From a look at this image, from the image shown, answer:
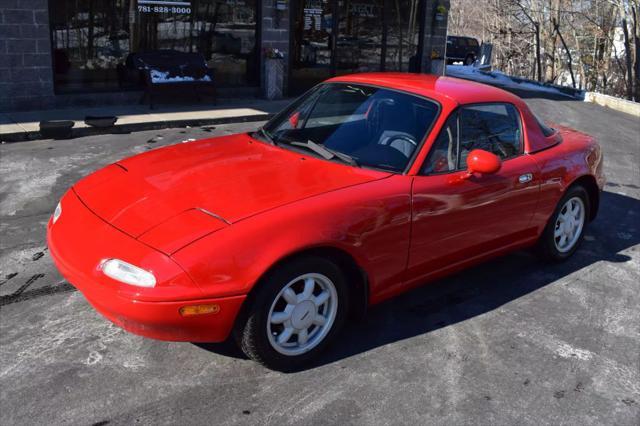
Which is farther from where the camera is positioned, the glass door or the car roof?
the glass door

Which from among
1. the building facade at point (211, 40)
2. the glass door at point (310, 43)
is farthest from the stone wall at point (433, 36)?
the glass door at point (310, 43)

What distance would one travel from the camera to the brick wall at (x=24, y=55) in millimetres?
9969

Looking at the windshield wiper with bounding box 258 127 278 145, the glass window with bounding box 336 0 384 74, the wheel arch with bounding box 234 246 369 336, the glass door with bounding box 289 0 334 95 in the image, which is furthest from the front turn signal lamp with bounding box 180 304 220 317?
the glass window with bounding box 336 0 384 74

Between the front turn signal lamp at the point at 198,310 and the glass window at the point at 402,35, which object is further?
the glass window at the point at 402,35

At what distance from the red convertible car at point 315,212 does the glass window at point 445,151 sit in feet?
0.03

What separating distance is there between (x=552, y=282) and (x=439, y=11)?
1214 cm

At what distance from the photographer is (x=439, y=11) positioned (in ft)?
51.3

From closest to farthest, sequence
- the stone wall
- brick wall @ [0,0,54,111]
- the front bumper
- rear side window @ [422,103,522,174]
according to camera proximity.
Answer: the front bumper < rear side window @ [422,103,522,174] < brick wall @ [0,0,54,111] < the stone wall

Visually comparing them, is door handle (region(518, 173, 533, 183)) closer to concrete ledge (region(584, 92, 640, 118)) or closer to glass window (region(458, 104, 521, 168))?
glass window (region(458, 104, 521, 168))

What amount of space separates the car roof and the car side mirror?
17.8 inches

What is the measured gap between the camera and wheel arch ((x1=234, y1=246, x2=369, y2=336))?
315 centimetres

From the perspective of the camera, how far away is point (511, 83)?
19219 millimetres

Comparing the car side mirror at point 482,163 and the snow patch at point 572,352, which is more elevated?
the car side mirror at point 482,163

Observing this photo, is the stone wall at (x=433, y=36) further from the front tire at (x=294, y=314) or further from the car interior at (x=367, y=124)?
the front tire at (x=294, y=314)
